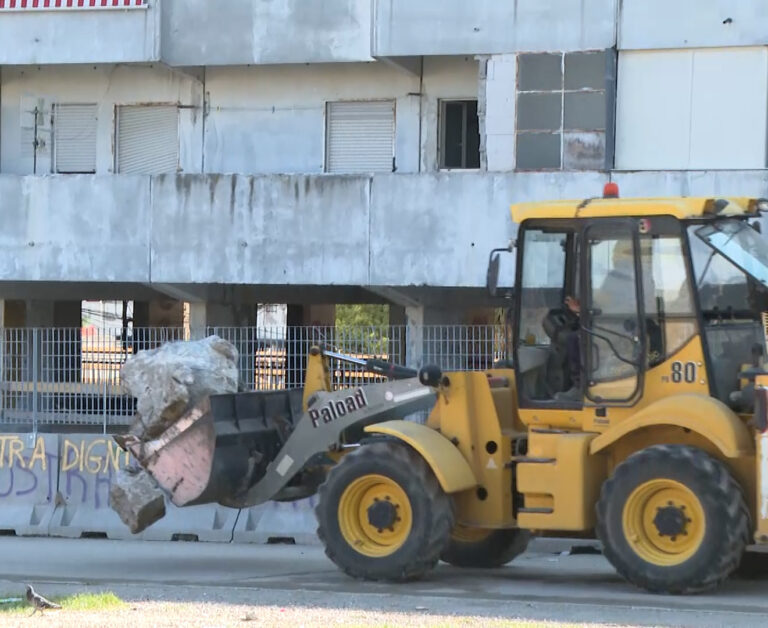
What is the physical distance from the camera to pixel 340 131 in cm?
2514

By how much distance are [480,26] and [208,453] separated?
11.8 metres

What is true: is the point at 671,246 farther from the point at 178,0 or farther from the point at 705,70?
the point at 178,0

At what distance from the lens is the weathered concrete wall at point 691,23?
70.7ft

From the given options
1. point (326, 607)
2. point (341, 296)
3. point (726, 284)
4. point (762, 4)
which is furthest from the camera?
point (341, 296)

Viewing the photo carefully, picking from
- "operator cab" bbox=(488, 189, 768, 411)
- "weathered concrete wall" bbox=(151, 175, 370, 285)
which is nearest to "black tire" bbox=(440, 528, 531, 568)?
"operator cab" bbox=(488, 189, 768, 411)

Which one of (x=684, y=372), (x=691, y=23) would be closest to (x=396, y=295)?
(x=691, y=23)

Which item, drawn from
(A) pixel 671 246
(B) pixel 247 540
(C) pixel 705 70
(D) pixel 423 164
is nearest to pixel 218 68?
(D) pixel 423 164

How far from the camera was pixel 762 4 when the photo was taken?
21438mm

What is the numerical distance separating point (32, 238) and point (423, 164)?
6.44 m

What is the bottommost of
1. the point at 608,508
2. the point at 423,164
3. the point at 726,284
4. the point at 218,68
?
the point at 608,508

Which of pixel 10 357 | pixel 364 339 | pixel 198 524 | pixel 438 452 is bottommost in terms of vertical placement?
pixel 198 524

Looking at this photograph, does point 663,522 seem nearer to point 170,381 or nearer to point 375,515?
point 375,515

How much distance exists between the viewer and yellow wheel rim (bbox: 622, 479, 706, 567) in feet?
35.0

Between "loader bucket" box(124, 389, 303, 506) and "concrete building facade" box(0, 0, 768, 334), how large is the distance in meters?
10.3
